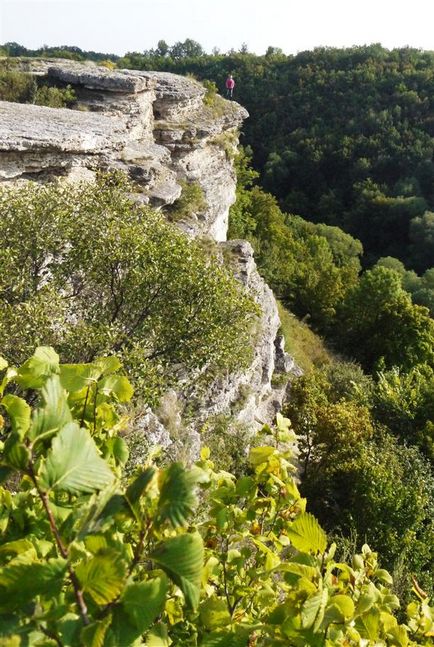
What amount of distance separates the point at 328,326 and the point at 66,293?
70.7 ft

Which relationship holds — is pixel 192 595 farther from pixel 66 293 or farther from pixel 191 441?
pixel 191 441

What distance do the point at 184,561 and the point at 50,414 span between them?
19.9 inches

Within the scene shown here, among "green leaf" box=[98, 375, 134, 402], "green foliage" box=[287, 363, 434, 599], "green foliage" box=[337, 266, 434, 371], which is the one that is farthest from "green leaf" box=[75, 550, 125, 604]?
"green foliage" box=[337, 266, 434, 371]

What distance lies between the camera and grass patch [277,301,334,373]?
23.6m

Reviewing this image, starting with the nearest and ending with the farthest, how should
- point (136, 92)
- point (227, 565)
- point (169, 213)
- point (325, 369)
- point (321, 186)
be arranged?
point (227, 565) → point (169, 213) → point (136, 92) → point (325, 369) → point (321, 186)

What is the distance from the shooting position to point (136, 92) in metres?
18.9

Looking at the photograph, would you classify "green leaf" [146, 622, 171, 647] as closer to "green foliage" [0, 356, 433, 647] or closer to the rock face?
"green foliage" [0, 356, 433, 647]

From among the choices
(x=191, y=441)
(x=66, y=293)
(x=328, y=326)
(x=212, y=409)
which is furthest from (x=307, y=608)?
(x=328, y=326)

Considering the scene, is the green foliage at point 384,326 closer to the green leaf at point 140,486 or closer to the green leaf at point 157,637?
the green leaf at point 157,637

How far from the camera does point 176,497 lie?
136 centimetres

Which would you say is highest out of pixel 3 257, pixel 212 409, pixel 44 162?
pixel 44 162

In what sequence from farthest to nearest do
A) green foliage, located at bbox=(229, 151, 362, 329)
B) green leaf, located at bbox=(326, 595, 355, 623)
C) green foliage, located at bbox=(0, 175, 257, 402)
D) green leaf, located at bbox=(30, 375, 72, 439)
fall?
green foliage, located at bbox=(229, 151, 362, 329) → green foliage, located at bbox=(0, 175, 257, 402) → green leaf, located at bbox=(326, 595, 355, 623) → green leaf, located at bbox=(30, 375, 72, 439)

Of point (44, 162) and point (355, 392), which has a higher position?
point (44, 162)

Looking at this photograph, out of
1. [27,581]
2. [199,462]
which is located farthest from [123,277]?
[27,581]
